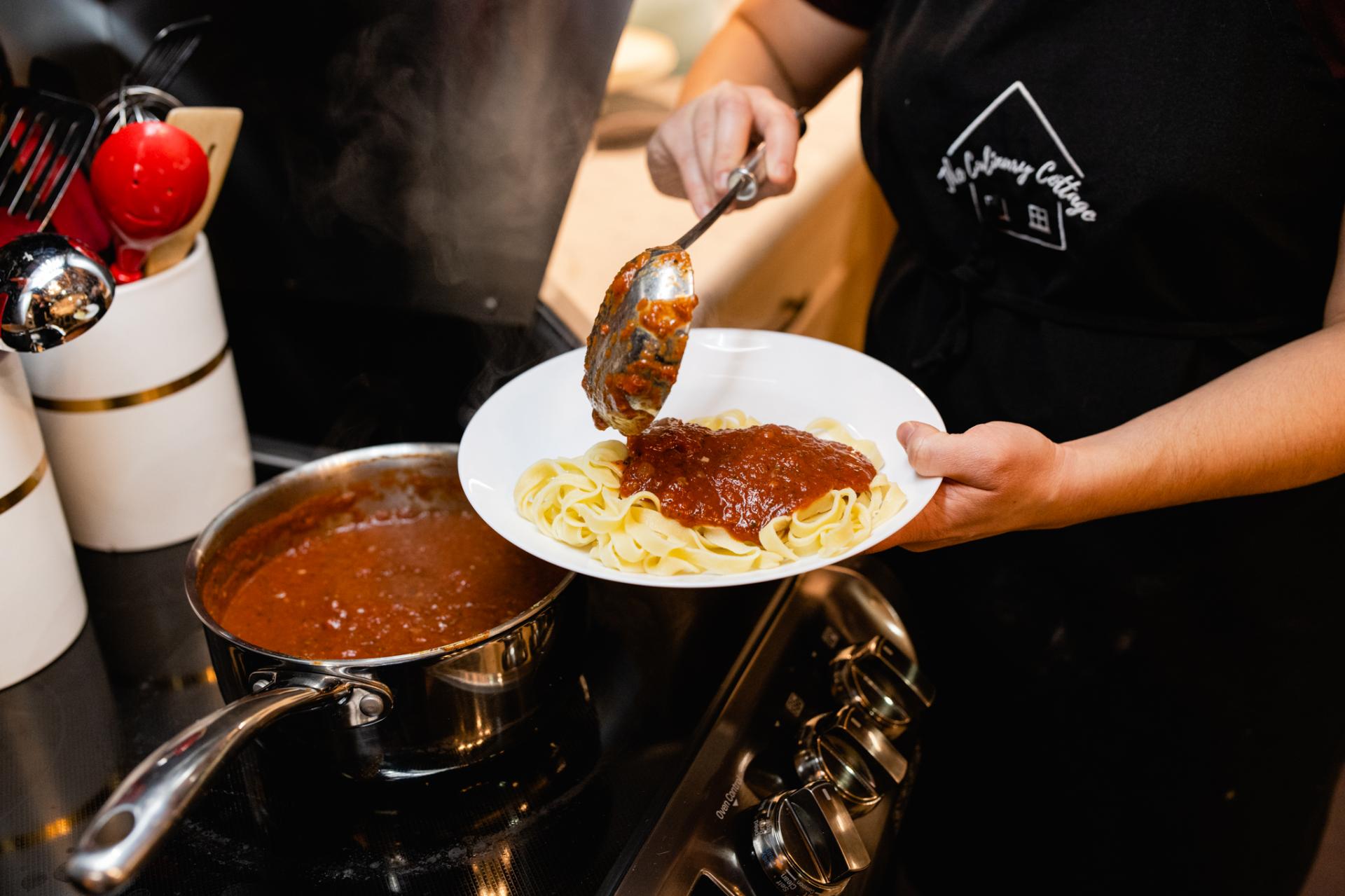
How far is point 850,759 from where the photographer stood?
1.11 meters

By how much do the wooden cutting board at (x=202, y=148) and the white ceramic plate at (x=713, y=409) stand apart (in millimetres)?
468

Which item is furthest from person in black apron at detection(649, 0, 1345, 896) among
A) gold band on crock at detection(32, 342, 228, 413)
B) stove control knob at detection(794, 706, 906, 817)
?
gold band on crock at detection(32, 342, 228, 413)

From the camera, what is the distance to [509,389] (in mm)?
1324

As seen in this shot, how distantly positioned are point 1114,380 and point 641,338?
0.75m

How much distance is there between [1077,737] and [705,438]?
0.87 meters

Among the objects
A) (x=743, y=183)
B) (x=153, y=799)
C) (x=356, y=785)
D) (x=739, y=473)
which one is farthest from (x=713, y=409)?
(x=153, y=799)

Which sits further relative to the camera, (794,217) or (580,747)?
(794,217)

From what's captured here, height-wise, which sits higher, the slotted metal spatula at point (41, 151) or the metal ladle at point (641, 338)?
the slotted metal spatula at point (41, 151)

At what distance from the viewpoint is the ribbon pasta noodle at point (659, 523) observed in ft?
3.80

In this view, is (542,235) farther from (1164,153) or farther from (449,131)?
(1164,153)

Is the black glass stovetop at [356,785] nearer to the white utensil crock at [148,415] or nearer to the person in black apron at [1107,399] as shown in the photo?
the white utensil crock at [148,415]

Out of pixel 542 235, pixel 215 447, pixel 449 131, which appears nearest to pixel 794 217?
pixel 542 235

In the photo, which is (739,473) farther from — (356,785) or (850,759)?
(356,785)

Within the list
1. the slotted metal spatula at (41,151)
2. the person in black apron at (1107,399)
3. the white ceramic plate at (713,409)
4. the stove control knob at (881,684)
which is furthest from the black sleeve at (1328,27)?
the slotted metal spatula at (41,151)
